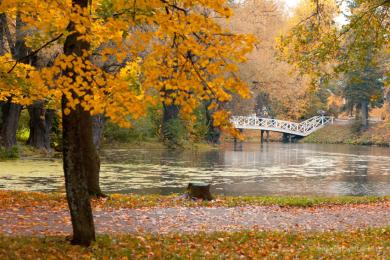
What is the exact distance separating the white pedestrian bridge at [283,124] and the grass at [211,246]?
1780 inches

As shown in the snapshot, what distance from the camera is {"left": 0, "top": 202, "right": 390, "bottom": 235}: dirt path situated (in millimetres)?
10594

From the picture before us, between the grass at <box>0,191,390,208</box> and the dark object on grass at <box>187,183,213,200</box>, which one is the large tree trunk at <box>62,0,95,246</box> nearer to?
the grass at <box>0,191,390,208</box>

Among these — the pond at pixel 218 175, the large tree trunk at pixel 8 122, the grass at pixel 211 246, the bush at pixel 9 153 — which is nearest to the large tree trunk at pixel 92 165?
the grass at pixel 211 246

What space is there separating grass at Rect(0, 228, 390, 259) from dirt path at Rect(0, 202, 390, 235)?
1178 mm

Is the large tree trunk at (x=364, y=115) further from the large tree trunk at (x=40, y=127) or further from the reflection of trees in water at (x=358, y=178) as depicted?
the large tree trunk at (x=40, y=127)

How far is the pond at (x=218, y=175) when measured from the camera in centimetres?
2067

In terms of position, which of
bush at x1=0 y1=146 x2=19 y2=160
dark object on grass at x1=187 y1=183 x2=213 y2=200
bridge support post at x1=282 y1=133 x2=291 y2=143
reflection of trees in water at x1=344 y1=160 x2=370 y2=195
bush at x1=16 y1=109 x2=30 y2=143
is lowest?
reflection of trees in water at x1=344 y1=160 x2=370 y2=195

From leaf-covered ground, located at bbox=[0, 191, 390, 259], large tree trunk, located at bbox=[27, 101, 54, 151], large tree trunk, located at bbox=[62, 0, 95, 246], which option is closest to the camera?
large tree trunk, located at bbox=[62, 0, 95, 246]

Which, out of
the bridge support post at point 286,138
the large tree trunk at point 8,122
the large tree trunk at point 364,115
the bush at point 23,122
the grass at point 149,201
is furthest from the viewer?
the bridge support post at point 286,138

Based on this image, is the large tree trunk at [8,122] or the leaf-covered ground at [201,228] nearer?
the leaf-covered ground at [201,228]

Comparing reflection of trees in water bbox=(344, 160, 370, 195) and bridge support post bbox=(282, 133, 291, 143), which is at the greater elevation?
bridge support post bbox=(282, 133, 291, 143)

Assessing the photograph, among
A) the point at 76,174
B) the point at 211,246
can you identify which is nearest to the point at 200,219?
the point at 211,246

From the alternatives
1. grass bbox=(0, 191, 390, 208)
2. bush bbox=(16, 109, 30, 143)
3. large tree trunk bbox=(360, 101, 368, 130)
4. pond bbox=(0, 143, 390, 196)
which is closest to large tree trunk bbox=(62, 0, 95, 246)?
grass bbox=(0, 191, 390, 208)

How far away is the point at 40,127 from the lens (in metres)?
31.4
